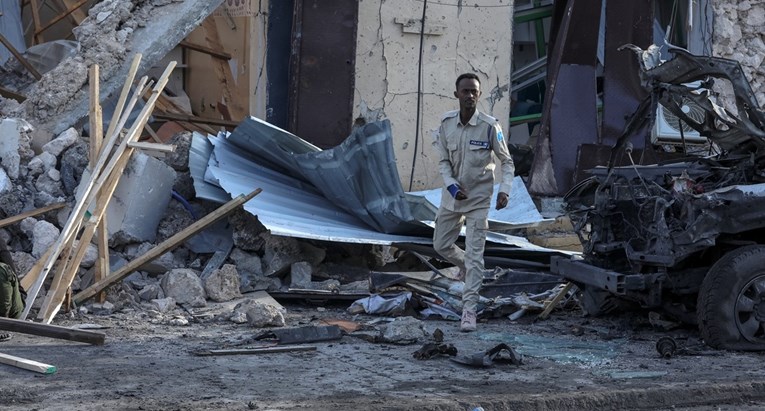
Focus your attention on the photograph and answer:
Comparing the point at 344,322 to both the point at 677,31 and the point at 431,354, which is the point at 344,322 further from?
the point at 677,31

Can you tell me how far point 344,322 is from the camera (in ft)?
28.3

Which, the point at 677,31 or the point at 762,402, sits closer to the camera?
the point at 762,402

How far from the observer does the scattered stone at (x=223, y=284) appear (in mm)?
9383

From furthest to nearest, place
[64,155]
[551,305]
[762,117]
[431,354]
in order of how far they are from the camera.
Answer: [64,155] < [551,305] < [762,117] < [431,354]

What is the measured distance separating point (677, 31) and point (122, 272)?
29.4ft

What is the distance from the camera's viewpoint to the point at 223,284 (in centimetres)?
949

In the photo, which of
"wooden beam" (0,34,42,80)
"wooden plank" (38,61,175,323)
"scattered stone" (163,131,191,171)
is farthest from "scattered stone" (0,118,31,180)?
"wooden beam" (0,34,42,80)

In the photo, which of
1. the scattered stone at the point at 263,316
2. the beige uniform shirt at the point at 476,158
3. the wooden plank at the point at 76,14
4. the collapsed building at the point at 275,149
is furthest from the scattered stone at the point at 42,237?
the wooden plank at the point at 76,14

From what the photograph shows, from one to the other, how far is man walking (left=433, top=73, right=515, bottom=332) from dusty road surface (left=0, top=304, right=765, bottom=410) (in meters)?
0.41

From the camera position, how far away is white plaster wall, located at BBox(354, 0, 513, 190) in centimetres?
1267

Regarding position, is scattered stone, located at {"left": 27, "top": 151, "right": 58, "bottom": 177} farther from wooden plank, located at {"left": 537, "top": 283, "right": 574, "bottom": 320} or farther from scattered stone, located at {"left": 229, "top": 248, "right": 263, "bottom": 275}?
wooden plank, located at {"left": 537, "top": 283, "right": 574, "bottom": 320}

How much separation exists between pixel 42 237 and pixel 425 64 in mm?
5072

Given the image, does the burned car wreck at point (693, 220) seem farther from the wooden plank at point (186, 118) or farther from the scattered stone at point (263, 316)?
the wooden plank at point (186, 118)

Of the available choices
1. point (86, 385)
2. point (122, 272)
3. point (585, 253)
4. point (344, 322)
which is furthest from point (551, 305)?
point (86, 385)
